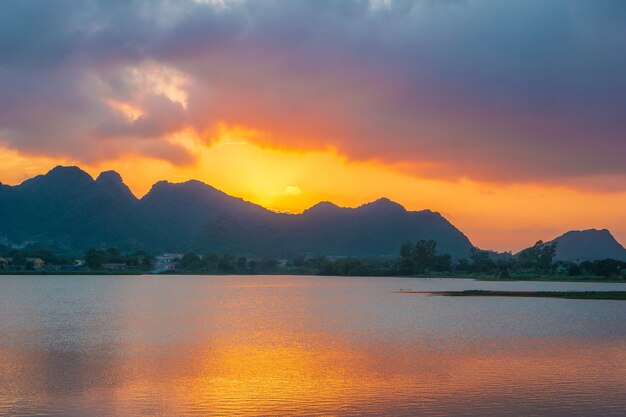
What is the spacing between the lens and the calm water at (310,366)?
31594 millimetres

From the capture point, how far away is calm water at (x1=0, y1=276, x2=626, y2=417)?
104 feet

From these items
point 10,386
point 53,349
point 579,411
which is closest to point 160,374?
point 10,386

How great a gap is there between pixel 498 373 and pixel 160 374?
20319 millimetres

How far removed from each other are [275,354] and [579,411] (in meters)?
24.7

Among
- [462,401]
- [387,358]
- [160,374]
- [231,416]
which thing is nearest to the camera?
[231,416]

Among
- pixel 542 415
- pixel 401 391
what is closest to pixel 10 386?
pixel 401 391

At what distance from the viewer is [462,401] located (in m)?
32.3

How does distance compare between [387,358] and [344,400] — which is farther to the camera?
[387,358]

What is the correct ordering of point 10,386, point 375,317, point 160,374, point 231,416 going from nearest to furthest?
1. point 231,416
2. point 10,386
3. point 160,374
4. point 375,317

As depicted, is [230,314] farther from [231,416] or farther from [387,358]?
[231,416]

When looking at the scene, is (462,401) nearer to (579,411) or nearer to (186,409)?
(579,411)

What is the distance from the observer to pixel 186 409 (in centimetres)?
3058

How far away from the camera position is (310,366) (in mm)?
44250

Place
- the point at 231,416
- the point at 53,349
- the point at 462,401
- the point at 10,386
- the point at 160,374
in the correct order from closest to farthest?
1. the point at 231,416
2. the point at 462,401
3. the point at 10,386
4. the point at 160,374
5. the point at 53,349
